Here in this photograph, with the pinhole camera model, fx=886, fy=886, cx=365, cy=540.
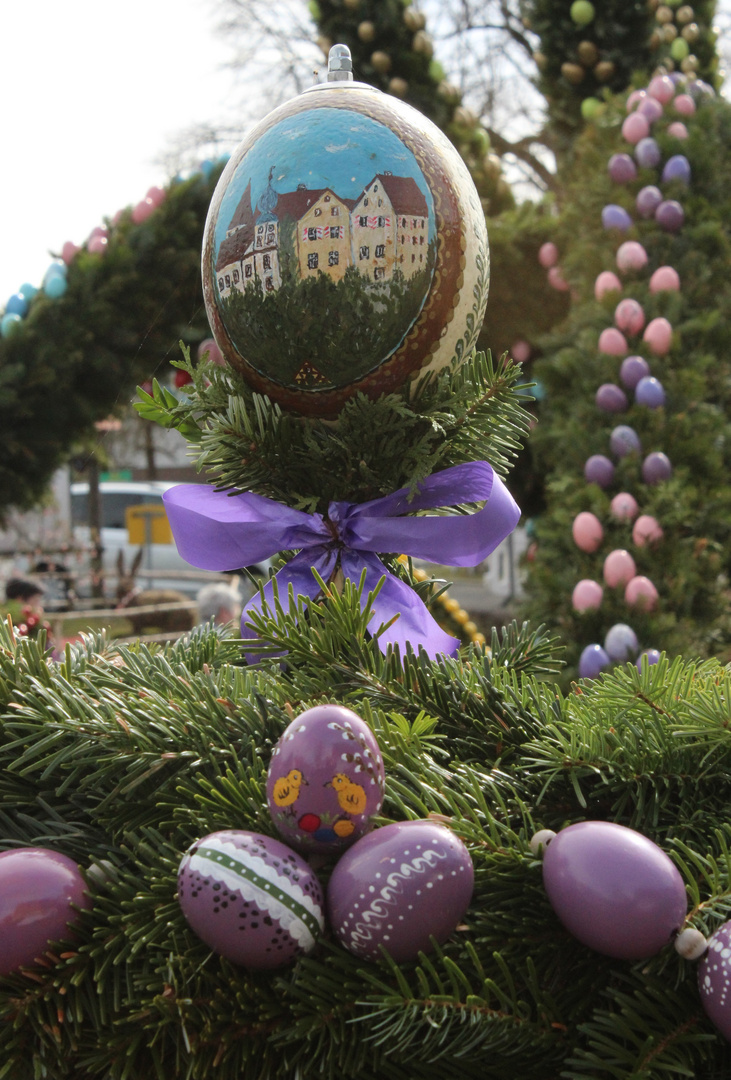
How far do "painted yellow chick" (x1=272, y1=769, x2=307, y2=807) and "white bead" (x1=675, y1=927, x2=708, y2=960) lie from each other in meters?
0.24

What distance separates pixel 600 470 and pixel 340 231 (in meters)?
2.01

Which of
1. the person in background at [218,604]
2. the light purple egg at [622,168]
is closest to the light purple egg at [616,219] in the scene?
the light purple egg at [622,168]

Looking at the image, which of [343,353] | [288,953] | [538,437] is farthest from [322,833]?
[538,437]

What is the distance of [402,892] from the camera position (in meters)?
0.52

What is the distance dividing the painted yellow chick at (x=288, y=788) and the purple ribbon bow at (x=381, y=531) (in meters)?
0.36

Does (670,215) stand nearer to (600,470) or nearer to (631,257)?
(631,257)

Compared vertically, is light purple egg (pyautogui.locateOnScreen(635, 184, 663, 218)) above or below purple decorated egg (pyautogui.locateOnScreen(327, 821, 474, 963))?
above

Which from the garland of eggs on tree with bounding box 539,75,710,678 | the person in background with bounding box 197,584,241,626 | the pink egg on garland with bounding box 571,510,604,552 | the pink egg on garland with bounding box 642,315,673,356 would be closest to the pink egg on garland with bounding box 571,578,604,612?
the garland of eggs on tree with bounding box 539,75,710,678

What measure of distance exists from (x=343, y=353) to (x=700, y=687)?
1.52ft

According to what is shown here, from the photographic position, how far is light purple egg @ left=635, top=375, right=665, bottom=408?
2721 mm

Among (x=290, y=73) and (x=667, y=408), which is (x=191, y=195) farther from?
(x=290, y=73)

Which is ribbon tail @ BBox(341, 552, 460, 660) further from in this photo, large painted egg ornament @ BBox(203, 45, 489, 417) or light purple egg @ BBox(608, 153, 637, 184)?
light purple egg @ BBox(608, 153, 637, 184)

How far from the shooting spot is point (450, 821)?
58 centimetres

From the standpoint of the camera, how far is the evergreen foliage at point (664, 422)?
2666mm
